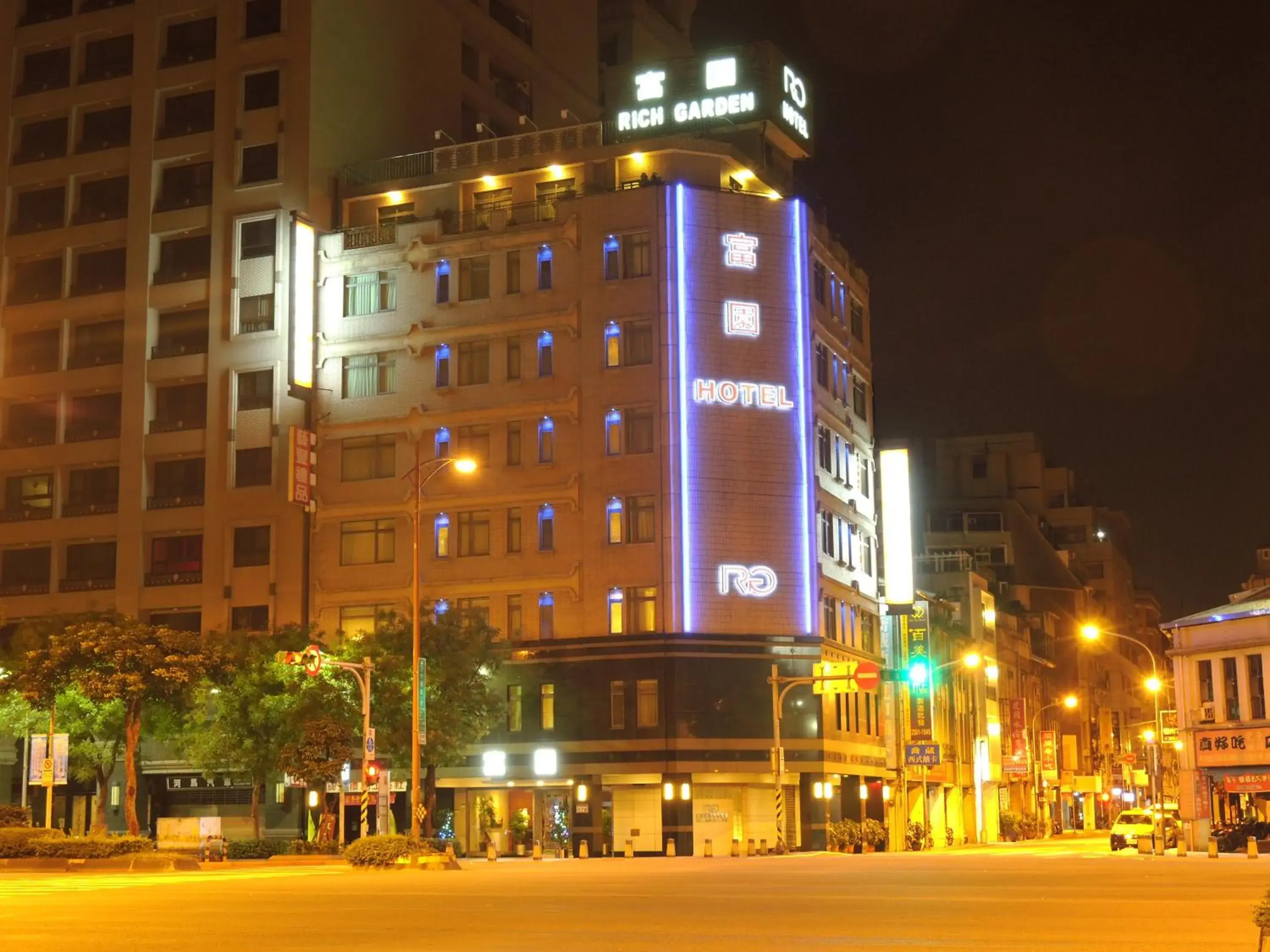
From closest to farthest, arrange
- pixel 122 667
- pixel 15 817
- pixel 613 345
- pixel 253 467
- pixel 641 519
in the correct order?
pixel 15 817, pixel 122 667, pixel 641 519, pixel 613 345, pixel 253 467

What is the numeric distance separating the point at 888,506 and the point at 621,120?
80.0 ft

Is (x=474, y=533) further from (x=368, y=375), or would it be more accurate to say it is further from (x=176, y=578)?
(x=176, y=578)

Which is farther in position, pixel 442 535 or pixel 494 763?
pixel 442 535

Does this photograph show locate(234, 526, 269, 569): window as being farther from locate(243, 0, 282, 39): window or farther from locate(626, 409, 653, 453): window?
locate(243, 0, 282, 39): window

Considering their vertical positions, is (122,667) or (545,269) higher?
(545,269)

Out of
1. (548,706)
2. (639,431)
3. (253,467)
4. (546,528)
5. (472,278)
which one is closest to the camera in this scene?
(548,706)

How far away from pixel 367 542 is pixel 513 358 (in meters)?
11.0

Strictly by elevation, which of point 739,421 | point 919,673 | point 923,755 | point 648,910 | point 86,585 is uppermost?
point 739,421

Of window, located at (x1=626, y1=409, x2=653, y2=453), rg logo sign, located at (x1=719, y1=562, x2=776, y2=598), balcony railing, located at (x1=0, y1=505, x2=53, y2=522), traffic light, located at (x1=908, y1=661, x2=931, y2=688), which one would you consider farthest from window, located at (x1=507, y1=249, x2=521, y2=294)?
traffic light, located at (x1=908, y1=661, x2=931, y2=688)

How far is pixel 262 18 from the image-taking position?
84.2 m

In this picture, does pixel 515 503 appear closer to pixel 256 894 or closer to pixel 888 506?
pixel 888 506

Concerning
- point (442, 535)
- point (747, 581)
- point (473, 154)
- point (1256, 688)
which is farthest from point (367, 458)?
point (1256, 688)

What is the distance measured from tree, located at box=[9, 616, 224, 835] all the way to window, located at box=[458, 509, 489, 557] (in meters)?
15.6

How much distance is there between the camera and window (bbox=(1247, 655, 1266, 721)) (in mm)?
63781
